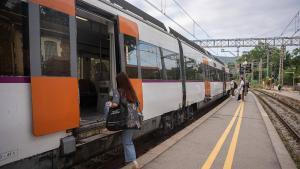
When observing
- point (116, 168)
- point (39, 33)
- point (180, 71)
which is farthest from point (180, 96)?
point (39, 33)

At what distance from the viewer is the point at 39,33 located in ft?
16.7

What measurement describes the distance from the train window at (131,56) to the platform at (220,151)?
1.71 metres

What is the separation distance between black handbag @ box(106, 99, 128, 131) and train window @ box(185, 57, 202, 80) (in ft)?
26.7

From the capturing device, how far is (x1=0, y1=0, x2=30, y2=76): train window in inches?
179

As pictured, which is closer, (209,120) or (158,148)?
(158,148)

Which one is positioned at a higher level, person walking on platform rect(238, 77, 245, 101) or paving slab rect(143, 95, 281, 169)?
person walking on platform rect(238, 77, 245, 101)

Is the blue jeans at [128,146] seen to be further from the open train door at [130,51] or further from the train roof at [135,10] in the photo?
the train roof at [135,10]

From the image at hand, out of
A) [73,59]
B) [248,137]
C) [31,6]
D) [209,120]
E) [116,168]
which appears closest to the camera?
[31,6]

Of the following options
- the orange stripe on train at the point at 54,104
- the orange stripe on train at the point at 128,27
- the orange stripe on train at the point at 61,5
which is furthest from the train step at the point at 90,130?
A: the orange stripe on train at the point at 128,27

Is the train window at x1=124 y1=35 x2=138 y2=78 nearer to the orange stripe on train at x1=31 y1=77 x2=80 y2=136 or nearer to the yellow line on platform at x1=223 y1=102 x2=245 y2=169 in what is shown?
the orange stripe on train at x1=31 y1=77 x2=80 y2=136

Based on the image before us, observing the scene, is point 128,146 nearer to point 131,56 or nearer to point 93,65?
point 131,56

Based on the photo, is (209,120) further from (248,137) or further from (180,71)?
(248,137)

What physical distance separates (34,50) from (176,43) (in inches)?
334

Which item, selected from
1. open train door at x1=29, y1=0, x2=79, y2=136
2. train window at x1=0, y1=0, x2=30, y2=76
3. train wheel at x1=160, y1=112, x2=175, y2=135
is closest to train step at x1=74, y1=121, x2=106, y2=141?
open train door at x1=29, y1=0, x2=79, y2=136
